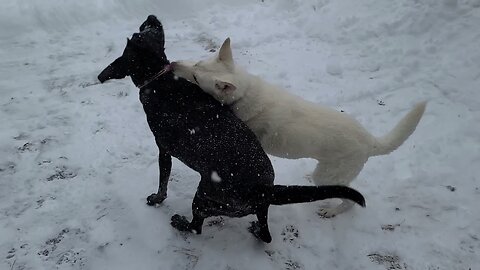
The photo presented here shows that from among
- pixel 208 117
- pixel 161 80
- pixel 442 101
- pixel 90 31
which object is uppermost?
pixel 161 80

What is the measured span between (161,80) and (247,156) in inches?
38.3

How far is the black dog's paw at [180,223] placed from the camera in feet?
11.7

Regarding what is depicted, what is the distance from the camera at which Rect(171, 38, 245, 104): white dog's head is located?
331 cm

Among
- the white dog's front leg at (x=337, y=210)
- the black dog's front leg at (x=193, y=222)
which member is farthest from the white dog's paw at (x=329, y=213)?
the black dog's front leg at (x=193, y=222)

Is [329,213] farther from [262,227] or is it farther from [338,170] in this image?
[262,227]

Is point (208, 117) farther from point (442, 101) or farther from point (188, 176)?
point (442, 101)

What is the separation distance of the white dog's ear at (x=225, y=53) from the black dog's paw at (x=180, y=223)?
1.49 meters

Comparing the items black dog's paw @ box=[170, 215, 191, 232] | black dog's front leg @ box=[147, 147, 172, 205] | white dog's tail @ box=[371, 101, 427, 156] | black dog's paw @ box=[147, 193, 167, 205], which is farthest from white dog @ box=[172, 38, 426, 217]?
black dog's paw @ box=[147, 193, 167, 205]

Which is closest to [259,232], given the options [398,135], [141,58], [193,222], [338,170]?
[193,222]

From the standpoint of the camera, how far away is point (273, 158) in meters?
4.83

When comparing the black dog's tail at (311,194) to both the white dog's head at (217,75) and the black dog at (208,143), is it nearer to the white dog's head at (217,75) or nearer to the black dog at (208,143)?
the black dog at (208,143)

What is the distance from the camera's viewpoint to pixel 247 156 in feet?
9.92

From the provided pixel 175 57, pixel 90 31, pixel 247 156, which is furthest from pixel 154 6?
pixel 247 156

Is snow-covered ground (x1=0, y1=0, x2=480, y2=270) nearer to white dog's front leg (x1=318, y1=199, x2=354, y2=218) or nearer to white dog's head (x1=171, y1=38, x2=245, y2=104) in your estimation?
white dog's front leg (x1=318, y1=199, x2=354, y2=218)
